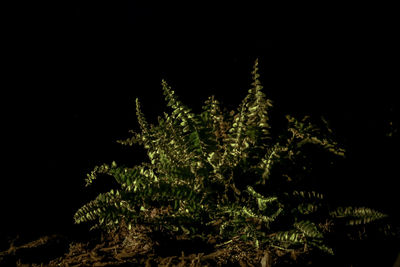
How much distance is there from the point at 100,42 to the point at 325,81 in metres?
2.54

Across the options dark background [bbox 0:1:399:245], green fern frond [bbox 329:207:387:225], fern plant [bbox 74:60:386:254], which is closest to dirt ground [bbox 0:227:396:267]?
fern plant [bbox 74:60:386:254]

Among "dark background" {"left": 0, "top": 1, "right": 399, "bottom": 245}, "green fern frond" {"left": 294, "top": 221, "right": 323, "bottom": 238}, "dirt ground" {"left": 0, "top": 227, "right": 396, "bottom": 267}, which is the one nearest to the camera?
"green fern frond" {"left": 294, "top": 221, "right": 323, "bottom": 238}

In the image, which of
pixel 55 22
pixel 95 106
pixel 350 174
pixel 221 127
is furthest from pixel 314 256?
pixel 55 22

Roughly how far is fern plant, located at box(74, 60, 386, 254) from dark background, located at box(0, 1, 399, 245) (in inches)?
26.8

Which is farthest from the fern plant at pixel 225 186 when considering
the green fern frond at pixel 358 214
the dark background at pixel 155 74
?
the dark background at pixel 155 74

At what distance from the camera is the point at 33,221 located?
2719mm

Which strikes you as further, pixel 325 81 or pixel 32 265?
pixel 325 81

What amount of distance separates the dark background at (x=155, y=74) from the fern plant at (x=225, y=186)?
0.68 metres

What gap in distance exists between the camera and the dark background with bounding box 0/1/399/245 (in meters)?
3.07

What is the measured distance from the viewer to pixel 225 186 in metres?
2.55

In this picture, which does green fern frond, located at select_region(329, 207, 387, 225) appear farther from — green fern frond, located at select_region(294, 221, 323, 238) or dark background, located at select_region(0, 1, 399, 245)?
dark background, located at select_region(0, 1, 399, 245)

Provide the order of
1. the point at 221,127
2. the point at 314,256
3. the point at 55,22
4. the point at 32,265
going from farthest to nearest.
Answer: the point at 55,22
the point at 221,127
the point at 32,265
the point at 314,256

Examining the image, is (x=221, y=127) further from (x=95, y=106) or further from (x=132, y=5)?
(x=132, y=5)

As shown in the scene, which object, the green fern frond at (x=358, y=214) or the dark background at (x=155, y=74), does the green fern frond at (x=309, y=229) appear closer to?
the green fern frond at (x=358, y=214)
